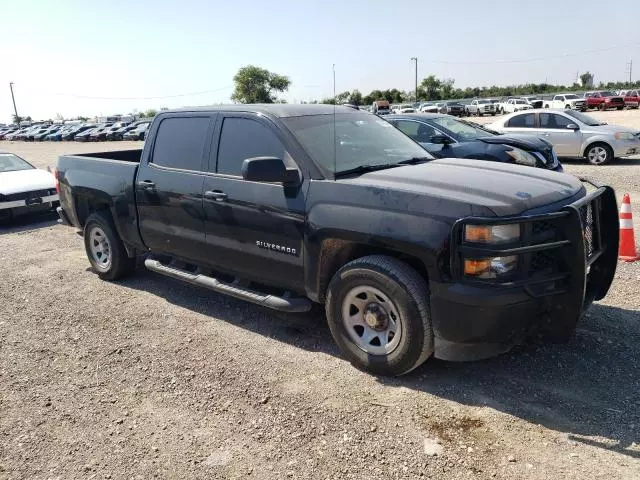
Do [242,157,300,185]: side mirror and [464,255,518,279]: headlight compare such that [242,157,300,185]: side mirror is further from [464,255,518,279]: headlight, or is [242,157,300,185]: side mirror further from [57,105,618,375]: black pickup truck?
[464,255,518,279]: headlight

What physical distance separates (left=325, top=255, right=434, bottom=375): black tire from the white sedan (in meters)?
8.29

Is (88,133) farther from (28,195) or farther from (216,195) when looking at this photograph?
(216,195)

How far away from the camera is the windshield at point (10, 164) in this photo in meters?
11.4

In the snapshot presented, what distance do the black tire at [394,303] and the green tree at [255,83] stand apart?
9735 centimetres

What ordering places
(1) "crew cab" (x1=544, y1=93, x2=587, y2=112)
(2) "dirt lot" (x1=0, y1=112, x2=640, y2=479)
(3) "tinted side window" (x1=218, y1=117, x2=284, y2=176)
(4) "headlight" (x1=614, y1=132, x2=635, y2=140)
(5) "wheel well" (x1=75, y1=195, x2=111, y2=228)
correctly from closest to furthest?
1. (2) "dirt lot" (x1=0, y1=112, x2=640, y2=479)
2. (3) "tinted side window" (x1=218, y1=117, x2=284, y2=176)
3. (5) "wheel well" (x1=75, y1=195, x2=111, y2=228)
4. (4) "headlight" (x1=614, y1=132, x2=635, y2=140)
5. (1) "crew cab" (x1=544, y1=93, x2=587, y2=112)

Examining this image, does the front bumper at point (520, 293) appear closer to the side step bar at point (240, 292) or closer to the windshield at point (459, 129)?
the side step bar at point (240, 292)

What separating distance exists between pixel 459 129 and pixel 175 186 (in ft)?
24.4

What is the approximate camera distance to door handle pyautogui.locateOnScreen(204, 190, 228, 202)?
4.62 metres

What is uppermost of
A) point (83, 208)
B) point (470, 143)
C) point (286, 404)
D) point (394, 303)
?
point (470, 143)

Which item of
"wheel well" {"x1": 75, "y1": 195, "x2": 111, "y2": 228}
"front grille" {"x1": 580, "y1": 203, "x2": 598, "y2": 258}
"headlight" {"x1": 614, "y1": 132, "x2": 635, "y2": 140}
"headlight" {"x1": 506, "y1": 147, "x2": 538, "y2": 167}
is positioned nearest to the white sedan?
"wheel well" {"x1": 75, "y1": 195, "x2": 111, "y2": 228}

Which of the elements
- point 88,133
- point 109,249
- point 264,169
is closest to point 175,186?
point 264,169

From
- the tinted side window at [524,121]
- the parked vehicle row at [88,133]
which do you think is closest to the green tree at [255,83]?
the parked vehicle row at [88,133]

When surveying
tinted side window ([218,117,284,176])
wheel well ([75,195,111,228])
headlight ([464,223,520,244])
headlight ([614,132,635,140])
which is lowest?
headlight ([614,132,635,140])

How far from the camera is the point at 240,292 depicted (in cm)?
466
